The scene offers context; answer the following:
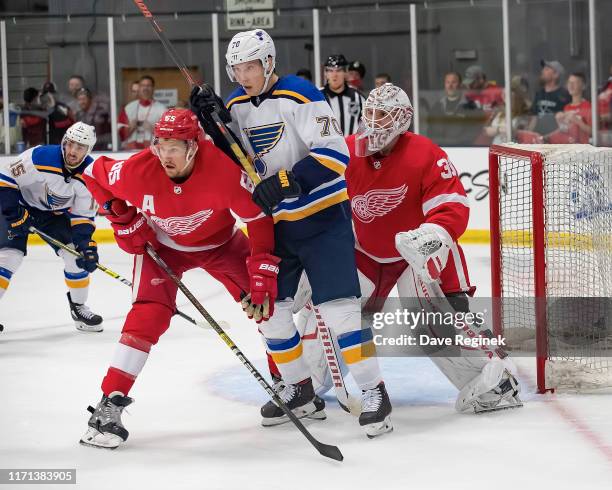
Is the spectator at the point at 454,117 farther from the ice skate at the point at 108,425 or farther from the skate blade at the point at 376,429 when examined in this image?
the ice skate at the point at 108,425

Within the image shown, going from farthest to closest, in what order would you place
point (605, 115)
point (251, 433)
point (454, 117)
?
point (454, 117)
point (605, 115)
point (251, 433)

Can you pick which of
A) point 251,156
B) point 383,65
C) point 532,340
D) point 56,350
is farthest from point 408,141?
point 383,65

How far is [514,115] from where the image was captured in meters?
7.75

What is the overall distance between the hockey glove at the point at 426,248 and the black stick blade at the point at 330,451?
0.58m

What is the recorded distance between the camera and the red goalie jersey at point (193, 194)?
338cm

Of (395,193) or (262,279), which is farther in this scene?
(395,193)

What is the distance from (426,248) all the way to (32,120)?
5.89m

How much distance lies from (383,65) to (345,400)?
16.4ft

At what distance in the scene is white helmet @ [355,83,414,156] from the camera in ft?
11.8

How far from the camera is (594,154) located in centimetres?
410

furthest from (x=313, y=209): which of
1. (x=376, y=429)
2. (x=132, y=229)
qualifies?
(x=376, y=429)

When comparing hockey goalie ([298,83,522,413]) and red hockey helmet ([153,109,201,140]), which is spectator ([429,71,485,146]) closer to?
hockey goalie ([298,83,522,413])

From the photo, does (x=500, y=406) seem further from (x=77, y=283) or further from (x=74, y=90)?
(x=74, y=90)

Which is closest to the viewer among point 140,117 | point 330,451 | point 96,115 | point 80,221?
point 330,451
